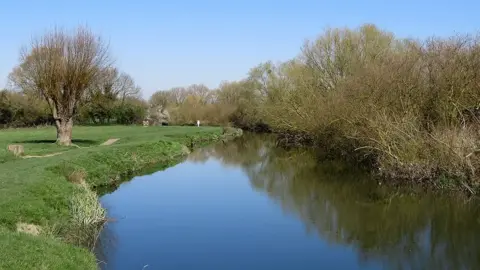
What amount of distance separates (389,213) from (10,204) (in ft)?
37.2

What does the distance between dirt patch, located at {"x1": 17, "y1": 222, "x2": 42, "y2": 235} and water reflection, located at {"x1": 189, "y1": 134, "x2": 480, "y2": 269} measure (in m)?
7.35

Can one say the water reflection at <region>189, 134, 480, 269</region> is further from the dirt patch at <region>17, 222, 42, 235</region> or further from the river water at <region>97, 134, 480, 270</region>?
the dirt patch at <region>17, 222, 42, 235</region>

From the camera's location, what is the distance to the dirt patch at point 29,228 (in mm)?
11402

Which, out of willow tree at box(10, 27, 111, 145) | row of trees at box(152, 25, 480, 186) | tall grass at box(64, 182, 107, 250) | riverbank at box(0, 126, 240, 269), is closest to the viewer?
riverbank at box(0, 126, 240, 269)

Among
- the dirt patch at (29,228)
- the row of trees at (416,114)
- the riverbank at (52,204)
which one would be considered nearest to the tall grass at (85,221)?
the riverbank at (52,204)

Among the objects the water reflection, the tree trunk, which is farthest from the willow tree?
the water reflection

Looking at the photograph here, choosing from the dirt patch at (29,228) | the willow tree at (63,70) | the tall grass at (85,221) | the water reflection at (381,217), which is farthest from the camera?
the willow tree at (63,70)

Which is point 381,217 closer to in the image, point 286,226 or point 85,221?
point 286,226

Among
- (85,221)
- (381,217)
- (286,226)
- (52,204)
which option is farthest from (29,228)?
(381,217)

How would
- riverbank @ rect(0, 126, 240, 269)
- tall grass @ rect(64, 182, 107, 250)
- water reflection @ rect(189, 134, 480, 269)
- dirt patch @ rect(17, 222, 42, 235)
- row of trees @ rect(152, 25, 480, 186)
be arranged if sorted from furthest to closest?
1. row of trees @ rect(152, 25, 480, 186)
2. tall grass @ rect(64, 182, 107, 250)
3. water reflection @ rect(189, 134, 480, 269)
4. dirt patch @ rect(17, 222, 42, 235)
5. riverbank @ rect(0, 126, 240, 269)

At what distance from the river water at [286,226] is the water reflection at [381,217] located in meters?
0.03

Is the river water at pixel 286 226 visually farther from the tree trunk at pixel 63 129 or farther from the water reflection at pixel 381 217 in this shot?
the tree trunk at pixel 63 129

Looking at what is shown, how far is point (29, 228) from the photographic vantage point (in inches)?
460

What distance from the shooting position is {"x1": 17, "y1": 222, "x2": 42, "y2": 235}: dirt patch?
1140 centimetres
